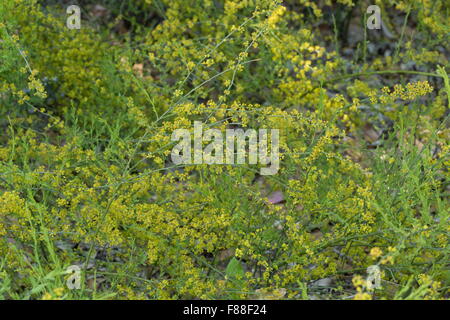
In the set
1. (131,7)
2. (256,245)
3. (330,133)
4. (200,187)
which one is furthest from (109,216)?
(131,7)

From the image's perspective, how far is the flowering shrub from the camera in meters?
2.44

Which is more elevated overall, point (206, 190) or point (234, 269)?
point (206, 190)

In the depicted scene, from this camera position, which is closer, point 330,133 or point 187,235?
point 330,133

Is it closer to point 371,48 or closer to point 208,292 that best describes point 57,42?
point 208,292

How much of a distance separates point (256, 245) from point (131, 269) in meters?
0.57

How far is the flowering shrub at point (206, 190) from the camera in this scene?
2.44 meters

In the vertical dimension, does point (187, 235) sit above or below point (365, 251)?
above

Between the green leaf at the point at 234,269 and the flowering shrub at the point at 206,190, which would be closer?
the flowering shrub at the point at 206,190

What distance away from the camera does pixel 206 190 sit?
2709mm

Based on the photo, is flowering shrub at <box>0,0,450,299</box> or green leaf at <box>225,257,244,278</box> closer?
flowering shrub at <box>0,0,450,299</box>

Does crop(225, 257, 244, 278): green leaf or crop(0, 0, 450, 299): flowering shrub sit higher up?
crop(0, 0, 450, 299): flowering shrub

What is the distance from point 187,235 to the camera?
2.68m

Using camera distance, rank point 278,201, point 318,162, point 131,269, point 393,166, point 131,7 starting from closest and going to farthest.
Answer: point 131,269 → point 393,166 → point 318,162 → point 278,201 → point 131,7

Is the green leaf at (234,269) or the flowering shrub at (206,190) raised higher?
the flowering shrub at (206,190)
